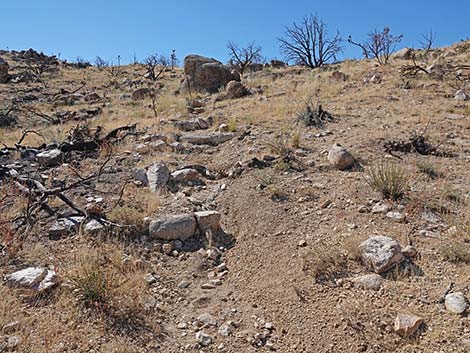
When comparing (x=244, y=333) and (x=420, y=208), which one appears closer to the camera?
(x=244, y=333)

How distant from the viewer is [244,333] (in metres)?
2.70

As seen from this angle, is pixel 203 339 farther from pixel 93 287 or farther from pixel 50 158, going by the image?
pixel 50 158

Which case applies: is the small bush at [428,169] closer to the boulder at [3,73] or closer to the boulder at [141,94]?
the boulder at [141,94]

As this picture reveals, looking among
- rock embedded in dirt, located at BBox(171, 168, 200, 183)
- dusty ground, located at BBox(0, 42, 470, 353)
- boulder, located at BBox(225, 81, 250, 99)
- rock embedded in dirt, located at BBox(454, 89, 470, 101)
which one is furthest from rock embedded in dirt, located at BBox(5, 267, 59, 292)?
boulder, located at BBox(225, 81, 250, 99)

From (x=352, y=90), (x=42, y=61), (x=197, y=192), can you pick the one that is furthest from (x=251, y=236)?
(x=42, y=61)

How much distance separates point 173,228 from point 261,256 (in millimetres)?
933

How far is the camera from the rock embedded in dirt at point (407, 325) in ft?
7.86

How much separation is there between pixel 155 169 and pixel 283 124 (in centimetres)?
302

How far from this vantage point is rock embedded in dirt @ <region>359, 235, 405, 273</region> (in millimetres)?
2895

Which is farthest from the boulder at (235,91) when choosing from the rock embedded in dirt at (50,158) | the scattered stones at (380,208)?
the scattered stones at (380,208)

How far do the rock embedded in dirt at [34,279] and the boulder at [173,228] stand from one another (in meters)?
1.02

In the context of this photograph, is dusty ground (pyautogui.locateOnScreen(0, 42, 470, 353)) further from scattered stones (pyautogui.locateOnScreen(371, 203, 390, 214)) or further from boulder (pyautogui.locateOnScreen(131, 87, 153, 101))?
boulder (pyautogui.locateOnScreen(131, 87, 153, 101))

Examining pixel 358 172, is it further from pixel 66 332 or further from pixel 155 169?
pixel 66 332

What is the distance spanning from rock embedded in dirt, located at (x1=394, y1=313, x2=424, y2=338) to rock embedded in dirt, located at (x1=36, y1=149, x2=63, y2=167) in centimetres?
534
